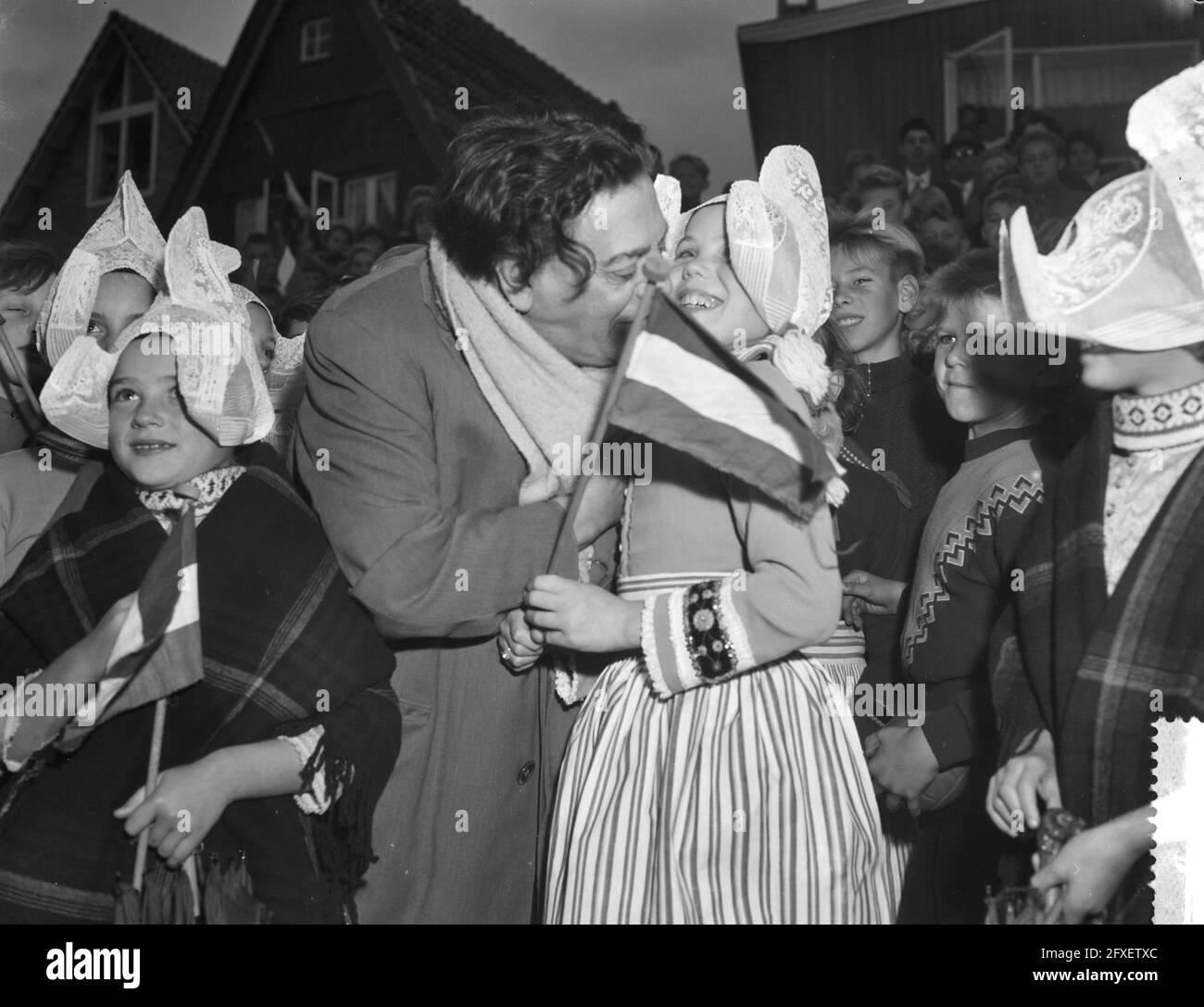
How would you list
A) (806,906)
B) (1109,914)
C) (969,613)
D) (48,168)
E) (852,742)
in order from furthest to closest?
(48,168)
(969,613)
(852,742)
(806,906)
(1109,914)

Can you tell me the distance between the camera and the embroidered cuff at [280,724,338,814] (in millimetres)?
2689

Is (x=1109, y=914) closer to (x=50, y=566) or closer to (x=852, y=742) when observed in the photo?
(x=852, y=742)

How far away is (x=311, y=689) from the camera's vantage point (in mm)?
2744

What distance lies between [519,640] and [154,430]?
864 mm

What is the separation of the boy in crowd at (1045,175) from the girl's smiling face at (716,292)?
2.43m

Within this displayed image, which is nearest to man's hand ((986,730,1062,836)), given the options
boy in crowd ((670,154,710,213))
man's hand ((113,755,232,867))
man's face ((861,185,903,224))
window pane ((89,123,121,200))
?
man's hand ((113,755,232,867))

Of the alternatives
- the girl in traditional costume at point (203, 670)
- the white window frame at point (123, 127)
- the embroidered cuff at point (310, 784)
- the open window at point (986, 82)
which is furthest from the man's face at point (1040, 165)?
the white window frame at point (123, 127)

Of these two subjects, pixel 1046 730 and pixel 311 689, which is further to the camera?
pixel 311 689

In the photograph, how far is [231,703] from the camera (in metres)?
2.72

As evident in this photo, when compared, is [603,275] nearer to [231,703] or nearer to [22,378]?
[231,703]

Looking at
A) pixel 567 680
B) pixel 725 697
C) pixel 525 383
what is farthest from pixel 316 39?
pixel 725 697

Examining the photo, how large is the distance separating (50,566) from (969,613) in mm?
1938

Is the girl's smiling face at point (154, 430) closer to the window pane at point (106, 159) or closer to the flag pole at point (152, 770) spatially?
the flag pole at point (152, 770)
